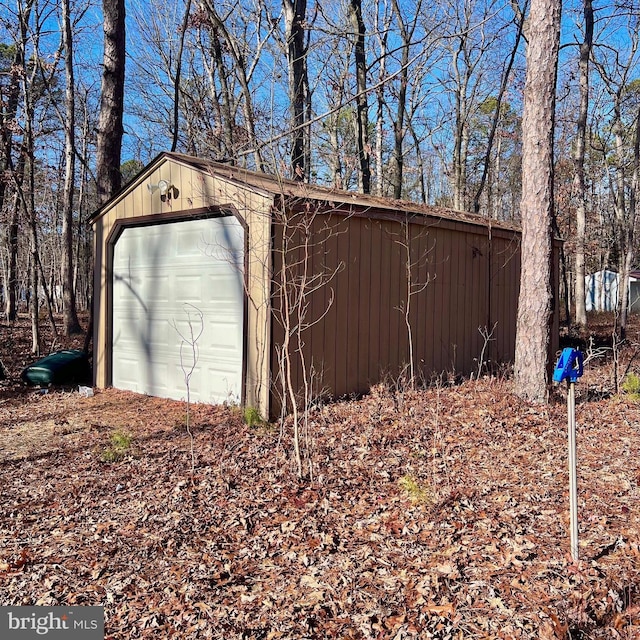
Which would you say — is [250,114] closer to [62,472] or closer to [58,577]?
[62,472]

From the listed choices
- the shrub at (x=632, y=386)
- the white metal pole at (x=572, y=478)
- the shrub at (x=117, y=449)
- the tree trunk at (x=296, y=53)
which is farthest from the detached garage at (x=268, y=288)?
the tree trunk at (x=296, y=53)

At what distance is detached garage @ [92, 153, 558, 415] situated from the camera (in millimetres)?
6031

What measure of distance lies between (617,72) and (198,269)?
16.6 m

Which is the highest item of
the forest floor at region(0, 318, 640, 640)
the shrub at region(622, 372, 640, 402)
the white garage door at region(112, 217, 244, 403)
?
the white garage door at region(112, 217, 244, 403)

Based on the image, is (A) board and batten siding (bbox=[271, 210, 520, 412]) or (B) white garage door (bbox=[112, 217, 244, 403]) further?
(B) white garage door (bbox=[112, 217, 244, 403])

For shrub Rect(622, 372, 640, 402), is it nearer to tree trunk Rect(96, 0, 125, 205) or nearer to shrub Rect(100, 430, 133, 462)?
shrub Rect(100, 430, 133, 462)

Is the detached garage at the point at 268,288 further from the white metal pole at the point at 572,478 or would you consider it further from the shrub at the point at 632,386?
the white metal pole at the point at 572,478

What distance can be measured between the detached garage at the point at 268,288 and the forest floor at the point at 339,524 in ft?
2.69

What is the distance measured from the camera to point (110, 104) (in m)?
9.58

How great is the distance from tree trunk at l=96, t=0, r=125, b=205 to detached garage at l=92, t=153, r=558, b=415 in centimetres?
155

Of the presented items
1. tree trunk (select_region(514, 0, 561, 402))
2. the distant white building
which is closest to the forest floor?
tree trunk (select_region(514, 0, 561, 402))

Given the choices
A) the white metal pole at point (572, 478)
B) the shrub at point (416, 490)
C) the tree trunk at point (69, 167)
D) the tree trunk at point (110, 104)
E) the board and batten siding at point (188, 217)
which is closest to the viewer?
the white metal pole at point (572, 478)

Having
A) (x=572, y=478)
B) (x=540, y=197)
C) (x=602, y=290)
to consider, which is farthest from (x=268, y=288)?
(x=602, y=290)

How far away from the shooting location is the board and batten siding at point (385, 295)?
6.17 meters
